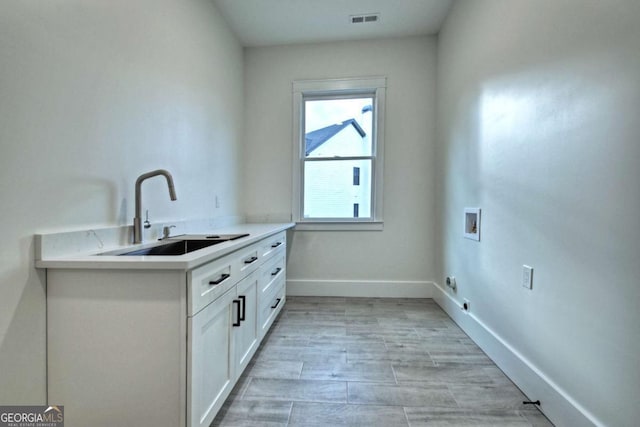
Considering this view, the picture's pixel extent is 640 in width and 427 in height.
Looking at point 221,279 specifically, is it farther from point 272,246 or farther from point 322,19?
point 322,19

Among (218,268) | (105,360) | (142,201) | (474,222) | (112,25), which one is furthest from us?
(474,222)

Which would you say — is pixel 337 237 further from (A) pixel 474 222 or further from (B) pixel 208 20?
(B) pixel 208 20

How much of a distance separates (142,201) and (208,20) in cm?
182

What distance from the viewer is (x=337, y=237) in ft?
11.0

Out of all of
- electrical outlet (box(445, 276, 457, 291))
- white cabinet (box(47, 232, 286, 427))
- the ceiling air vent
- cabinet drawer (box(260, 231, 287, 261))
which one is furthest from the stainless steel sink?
the ceiling air vent

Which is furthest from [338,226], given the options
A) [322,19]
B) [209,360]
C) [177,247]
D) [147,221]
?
[209,360]

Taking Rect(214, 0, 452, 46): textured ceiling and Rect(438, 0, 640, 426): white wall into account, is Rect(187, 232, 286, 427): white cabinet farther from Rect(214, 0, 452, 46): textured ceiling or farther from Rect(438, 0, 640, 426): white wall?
Rect(214, 0, 452, 46): textured ceiling

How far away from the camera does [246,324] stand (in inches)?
68.1

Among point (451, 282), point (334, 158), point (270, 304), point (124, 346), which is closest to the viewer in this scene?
point (124, 346)

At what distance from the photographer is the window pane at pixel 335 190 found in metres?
3.36

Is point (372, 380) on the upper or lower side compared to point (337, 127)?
lower

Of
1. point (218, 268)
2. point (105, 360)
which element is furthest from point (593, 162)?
point (105, 360)

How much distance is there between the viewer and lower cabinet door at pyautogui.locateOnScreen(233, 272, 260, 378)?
1586 millimetres

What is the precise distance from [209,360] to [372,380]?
1001 millimetres
